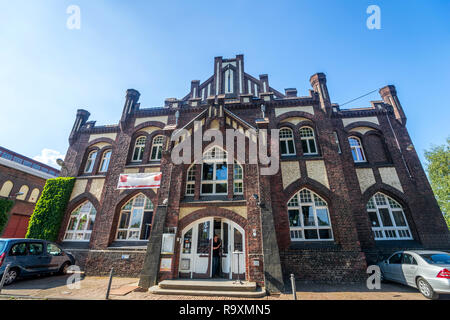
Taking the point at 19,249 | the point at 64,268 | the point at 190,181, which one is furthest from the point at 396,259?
the point at 19,249

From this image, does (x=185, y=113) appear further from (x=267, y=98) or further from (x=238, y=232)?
(x=238, y=232)

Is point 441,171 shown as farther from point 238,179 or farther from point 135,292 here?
point 135,292

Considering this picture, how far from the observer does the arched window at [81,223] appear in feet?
38.1

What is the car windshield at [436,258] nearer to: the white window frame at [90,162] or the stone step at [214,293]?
the stone step at [214,293]

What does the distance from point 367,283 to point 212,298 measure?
6.79 m

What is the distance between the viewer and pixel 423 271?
657 centimetres

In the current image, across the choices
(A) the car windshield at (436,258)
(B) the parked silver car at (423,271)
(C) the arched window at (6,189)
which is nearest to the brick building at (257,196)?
(B) the parked silver car at (423,271)

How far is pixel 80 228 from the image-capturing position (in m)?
11.8

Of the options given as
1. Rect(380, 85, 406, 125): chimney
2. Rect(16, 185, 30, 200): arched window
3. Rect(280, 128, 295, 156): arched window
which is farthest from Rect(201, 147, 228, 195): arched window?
Rect(16, 185, 30, 200): arched window

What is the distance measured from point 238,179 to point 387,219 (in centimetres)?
916

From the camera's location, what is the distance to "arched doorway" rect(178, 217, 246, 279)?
8.50 meters

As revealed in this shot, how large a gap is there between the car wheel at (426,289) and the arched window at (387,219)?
12.9 feet

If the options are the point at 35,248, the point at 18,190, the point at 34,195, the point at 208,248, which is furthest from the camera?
the point at 34,195
